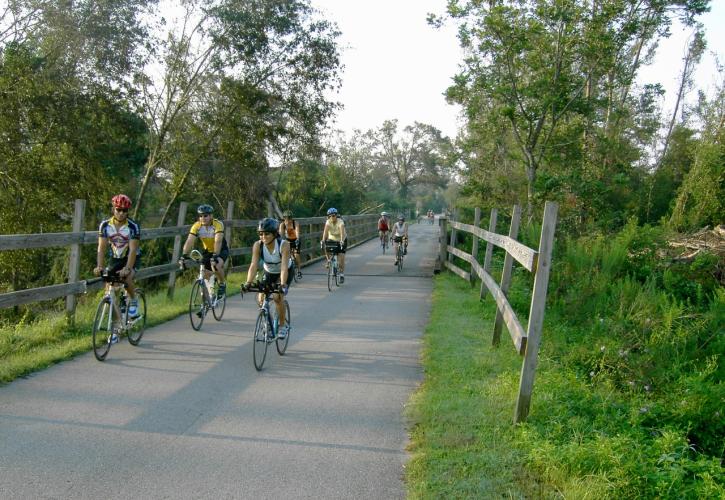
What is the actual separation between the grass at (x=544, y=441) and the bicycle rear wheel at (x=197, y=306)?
12.3ft

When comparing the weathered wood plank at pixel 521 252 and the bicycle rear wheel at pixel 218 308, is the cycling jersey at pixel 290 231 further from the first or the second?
the weathered wood plank at pixel 521 252

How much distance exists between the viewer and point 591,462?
4027 mm

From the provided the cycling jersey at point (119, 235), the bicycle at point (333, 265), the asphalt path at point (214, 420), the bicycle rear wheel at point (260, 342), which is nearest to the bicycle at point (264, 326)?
the bicycle rear wheel at point (260, 342)

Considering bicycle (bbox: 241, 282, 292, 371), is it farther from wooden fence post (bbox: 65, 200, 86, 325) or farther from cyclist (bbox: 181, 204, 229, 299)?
wooden fence post (bbox: 65, 200, 86, 325)

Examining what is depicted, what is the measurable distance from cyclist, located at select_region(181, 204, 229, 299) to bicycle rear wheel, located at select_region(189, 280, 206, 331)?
267 millimetres

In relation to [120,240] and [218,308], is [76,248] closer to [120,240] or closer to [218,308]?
[120,240]

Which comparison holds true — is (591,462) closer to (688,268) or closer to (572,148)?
(688,268)

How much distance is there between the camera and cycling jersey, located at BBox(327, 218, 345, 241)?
1504cm

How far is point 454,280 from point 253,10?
11.5 metres

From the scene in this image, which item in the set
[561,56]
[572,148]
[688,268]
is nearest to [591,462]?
[688,268]

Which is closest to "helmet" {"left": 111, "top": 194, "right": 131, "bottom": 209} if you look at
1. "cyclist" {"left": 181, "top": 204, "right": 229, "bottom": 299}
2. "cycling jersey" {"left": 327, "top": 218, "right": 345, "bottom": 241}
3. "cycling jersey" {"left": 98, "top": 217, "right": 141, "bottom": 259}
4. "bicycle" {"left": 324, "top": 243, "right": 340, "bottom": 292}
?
"cycling jersey" {"left": 98, "top": 217, "right": 141, "bottom": 259}

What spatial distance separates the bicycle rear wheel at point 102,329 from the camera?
6.89m

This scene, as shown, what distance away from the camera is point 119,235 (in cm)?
727

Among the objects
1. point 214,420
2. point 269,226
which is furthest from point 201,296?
point 214,420
